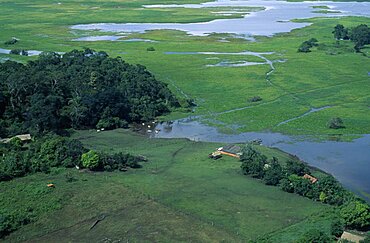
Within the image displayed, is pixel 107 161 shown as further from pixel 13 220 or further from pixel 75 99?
pixel 75 99

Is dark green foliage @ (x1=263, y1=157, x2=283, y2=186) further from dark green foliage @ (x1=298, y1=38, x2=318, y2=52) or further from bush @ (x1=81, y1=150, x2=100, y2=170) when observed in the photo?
dark green foliage @ (x1=298, y1=38, x2=318, y2=52)

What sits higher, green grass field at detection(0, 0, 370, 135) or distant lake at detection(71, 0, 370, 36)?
distant lake at detection(71, 0, 370, 36)

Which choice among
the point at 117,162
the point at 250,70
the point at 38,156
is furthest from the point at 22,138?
the point at 250,70

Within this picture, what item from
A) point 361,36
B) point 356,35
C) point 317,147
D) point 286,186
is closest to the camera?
point 286,186

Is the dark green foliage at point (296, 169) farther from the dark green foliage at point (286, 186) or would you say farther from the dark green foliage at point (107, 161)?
the dark green foliage at point (107, 161)

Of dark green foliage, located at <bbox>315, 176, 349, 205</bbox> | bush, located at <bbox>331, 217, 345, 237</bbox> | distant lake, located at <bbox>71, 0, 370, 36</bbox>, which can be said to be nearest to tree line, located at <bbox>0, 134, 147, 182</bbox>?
dark green foliage, located at <bbox>315, 176, 349, 205</bbox>

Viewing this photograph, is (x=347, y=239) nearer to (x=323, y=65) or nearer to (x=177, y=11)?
(x=323, y=65)
